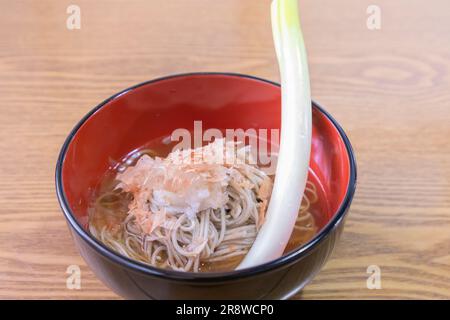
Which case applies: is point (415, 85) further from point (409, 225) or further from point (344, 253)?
point (344, 253)

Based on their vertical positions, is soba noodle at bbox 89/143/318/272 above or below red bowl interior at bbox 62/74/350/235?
below

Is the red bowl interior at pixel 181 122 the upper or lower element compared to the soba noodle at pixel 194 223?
upper

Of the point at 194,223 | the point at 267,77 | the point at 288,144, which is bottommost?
the point at 194,223

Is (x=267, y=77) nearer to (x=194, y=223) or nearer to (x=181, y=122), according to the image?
(x=181, y=122)

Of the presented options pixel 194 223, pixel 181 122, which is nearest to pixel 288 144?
pixel 194 223
